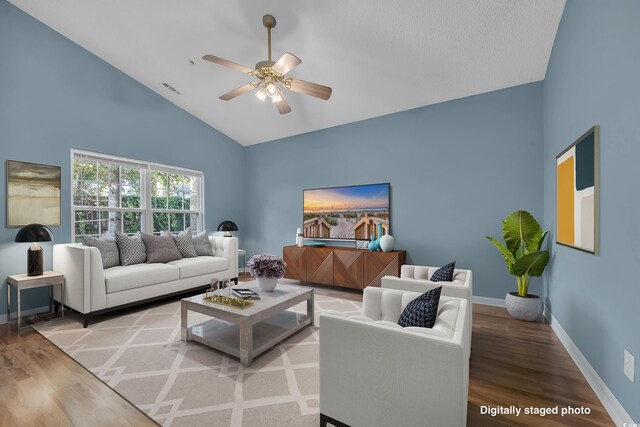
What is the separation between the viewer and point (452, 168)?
406 centimetres

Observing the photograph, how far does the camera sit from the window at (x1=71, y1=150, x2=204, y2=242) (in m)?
4.06

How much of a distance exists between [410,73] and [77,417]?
4400 millimetres

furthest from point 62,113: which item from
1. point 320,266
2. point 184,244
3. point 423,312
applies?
point 423,312

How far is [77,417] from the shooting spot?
1707 mm

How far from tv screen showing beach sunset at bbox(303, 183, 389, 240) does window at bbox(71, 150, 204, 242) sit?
2176 millimetres

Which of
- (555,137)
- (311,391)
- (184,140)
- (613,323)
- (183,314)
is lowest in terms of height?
(311,391)

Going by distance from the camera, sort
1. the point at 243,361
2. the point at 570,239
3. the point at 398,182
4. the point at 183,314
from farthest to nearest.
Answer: the point at 398,182
the point at 183,314
the point at 570,239
the point at 243,361

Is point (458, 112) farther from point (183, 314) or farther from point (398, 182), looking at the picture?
point (183, 314)

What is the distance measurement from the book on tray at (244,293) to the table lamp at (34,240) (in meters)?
2.33

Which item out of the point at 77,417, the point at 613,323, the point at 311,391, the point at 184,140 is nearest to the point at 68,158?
the point at 184,140

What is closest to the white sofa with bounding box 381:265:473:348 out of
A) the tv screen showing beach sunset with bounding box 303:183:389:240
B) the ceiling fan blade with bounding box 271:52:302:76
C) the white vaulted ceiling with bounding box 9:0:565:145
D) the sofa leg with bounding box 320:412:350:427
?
the sofa leg with bounding box 320:412:350:427

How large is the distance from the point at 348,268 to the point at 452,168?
2.13 metres

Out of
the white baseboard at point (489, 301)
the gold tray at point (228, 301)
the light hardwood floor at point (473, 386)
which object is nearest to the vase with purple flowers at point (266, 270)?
the gold tray at point (228, 301)

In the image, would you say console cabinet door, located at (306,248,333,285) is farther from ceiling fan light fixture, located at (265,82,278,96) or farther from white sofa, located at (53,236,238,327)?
ceiling fan light fixture, located at (265,82,278,96)
